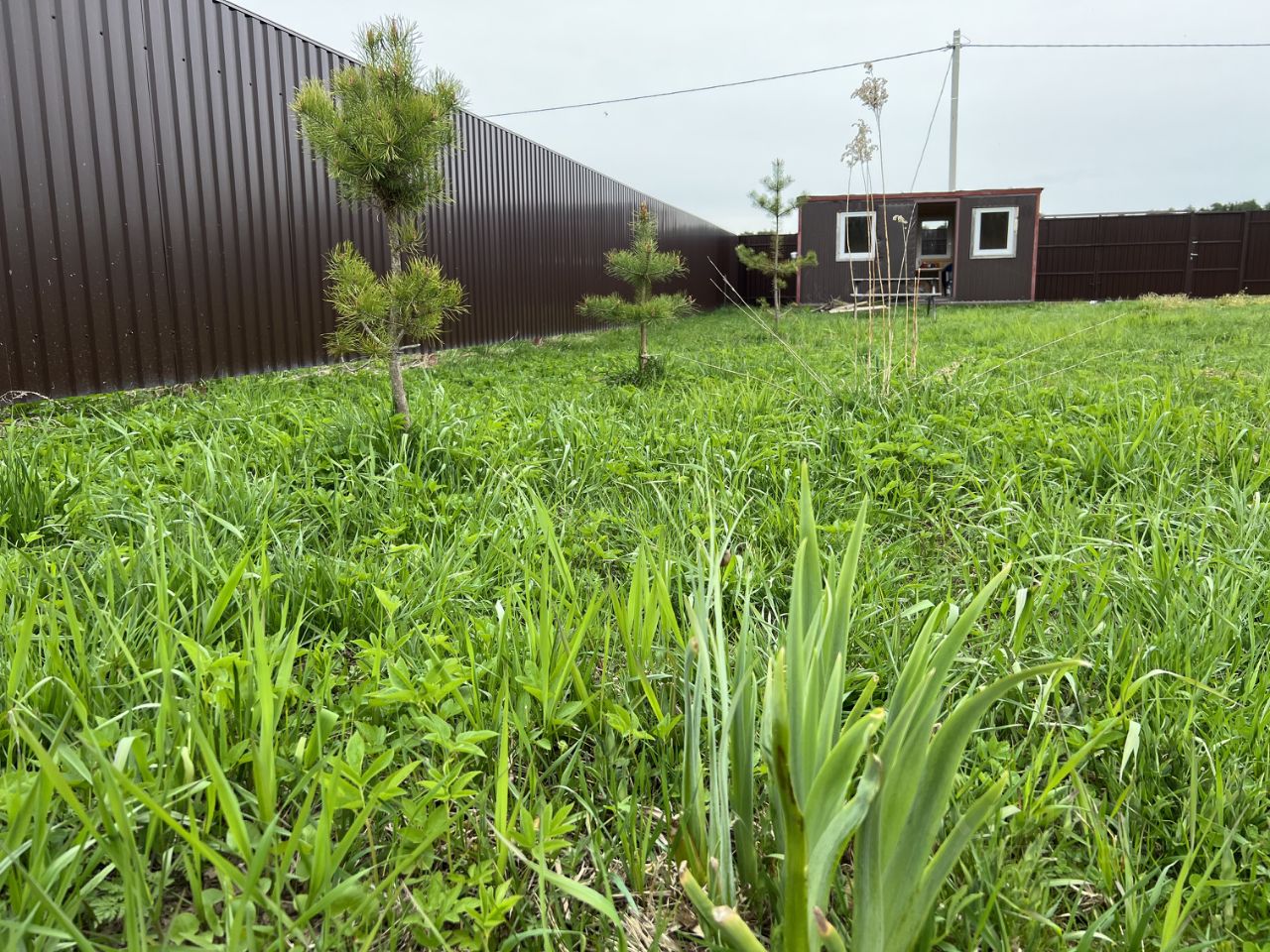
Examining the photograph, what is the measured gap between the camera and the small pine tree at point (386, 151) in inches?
114

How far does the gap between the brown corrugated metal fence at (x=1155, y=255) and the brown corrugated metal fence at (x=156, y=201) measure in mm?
16931

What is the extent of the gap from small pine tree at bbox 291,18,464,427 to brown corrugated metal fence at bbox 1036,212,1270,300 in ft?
59.8

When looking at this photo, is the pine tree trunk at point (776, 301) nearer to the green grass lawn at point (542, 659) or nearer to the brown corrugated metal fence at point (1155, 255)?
the green grass lawn at point (542, 659)

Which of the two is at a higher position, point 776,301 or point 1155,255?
point 1155,255

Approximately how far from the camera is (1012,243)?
16.6m

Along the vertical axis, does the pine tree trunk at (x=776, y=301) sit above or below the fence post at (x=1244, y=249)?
below

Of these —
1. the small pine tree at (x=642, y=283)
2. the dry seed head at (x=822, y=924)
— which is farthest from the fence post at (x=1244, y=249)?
the dry seed head at (x=822, y=924)

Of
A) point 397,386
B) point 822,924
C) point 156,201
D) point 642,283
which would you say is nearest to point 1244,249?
point 642,283

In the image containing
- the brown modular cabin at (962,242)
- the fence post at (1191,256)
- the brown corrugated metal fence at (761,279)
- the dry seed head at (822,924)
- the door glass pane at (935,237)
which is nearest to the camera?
the dry seed head at (822,924)

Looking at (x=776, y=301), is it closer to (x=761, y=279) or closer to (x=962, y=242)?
(x=962, y=242)

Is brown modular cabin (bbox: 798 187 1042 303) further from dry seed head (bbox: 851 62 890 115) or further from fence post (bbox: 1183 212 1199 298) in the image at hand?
dry seed head (bbox: 851 62 890 115)

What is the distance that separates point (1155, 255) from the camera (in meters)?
17.7

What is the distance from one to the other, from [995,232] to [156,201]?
1653 centimetres

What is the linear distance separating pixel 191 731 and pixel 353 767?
0.22 m
